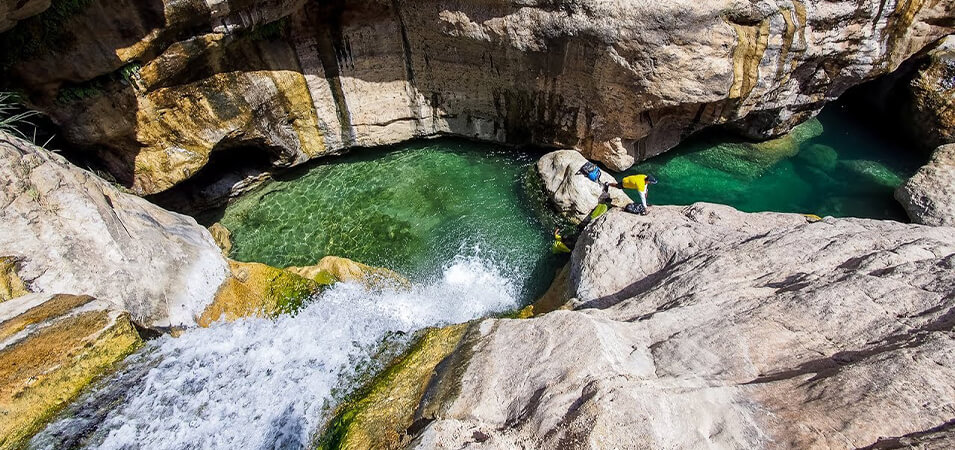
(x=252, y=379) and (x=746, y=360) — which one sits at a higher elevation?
(x=746, y=360)

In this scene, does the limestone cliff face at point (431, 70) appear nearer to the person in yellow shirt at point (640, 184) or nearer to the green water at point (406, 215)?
the green water at point (406, 215)

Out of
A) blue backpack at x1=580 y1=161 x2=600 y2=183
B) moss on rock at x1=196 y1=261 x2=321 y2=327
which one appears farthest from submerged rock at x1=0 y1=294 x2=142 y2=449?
blue backpack at x1=580 y1=161 x2=600 y2=183

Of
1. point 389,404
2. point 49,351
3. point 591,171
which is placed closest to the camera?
point 49,351

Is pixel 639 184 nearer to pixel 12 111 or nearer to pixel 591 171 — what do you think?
pixel 591 171

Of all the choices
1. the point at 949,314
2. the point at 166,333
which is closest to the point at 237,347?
the point at 166,333

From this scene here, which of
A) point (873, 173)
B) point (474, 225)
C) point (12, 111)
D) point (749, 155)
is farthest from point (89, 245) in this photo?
point (873, 173)

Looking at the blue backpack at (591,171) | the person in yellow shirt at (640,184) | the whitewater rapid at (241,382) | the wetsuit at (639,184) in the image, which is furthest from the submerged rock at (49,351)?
the blue backpack at (591,171)
